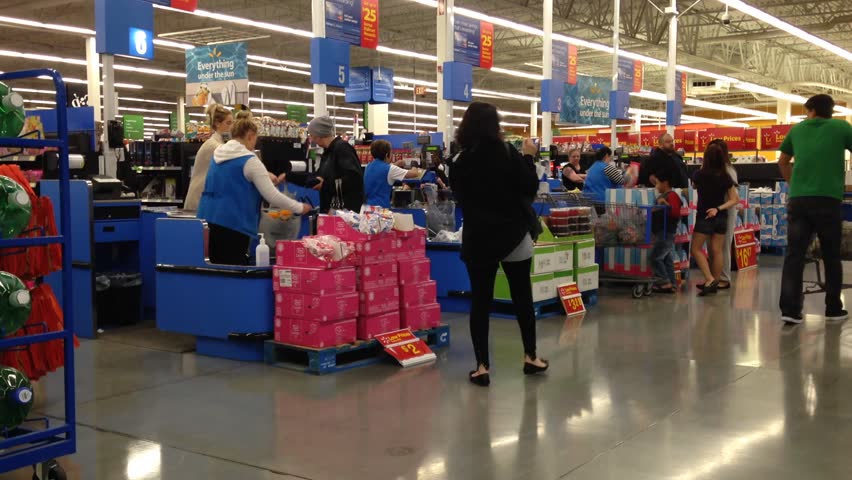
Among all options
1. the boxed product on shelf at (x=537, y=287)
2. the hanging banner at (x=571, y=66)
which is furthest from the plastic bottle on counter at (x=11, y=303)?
the hanging banner at (x=571, y=66)

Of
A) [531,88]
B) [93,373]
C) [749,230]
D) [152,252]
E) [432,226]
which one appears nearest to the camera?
[93,373]

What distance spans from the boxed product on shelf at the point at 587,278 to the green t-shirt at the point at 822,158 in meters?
1.89

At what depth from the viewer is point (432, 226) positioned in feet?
25.3

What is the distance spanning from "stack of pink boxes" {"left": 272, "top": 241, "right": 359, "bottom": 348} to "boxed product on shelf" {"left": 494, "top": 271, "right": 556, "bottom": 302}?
1.97m

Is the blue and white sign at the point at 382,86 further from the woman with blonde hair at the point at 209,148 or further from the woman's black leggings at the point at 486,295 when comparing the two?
the woman's black leggings at the point at 486,295

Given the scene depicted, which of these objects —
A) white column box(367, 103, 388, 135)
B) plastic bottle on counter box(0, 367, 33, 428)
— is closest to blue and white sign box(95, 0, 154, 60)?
plastic bottle on counter box(0, 367, 33, 428)

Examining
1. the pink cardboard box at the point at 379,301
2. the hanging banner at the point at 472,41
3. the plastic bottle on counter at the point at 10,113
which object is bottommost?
the pink cardboard box at the point at 379,301

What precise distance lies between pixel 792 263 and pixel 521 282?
2.67 m

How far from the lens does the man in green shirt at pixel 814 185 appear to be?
5.98m

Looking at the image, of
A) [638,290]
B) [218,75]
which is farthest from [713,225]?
[218,75]

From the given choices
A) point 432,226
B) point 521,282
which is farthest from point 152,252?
point 521,282

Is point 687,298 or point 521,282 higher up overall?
point 521,282

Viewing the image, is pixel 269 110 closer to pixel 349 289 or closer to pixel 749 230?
pixel 749 230

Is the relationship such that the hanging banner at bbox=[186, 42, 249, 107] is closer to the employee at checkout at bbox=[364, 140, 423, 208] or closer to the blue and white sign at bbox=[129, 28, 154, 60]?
the blue and white sign at bbox=[129, 28, 154, 60]
